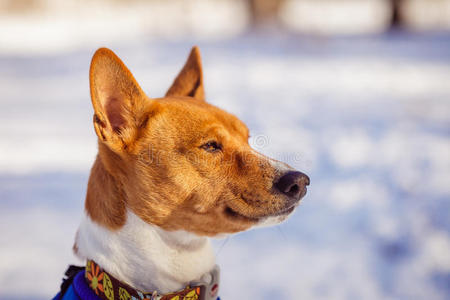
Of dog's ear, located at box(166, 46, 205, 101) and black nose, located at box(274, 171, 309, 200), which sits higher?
dog's ear, located at box(166, 46, 205, 101)

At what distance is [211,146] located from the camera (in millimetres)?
1979

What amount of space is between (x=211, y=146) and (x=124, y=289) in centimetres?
77

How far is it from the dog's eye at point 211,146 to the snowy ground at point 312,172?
1783mm

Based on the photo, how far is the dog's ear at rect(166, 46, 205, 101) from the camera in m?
2.45

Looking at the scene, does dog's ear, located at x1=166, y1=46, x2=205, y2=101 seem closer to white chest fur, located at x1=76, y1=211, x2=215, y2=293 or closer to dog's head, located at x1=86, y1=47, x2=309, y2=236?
dog's head, located at x1=86, y1=47, x2=309, y2=236

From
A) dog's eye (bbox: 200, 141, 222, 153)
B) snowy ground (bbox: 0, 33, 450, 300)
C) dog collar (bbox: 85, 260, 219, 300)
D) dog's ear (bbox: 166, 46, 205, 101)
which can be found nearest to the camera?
dog collar (bbox: 85, 260, 219, 300)

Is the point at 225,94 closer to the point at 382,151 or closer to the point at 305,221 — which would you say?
the point at 382,151

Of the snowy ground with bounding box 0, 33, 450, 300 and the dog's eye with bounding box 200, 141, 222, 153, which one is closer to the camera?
the dog's eye with bounding box 200, 141, 222, 153

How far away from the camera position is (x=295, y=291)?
3.29 metres

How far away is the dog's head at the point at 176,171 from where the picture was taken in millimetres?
1848

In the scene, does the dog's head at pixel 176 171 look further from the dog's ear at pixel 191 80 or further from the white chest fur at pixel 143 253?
the dog's ear at pixel 191 80

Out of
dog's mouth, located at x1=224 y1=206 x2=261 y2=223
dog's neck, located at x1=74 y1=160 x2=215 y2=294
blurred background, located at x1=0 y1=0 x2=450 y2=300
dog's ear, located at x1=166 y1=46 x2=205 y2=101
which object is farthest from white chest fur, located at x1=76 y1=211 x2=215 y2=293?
dog's ear, located at x1=166 y1=46 x2=205 y2=101

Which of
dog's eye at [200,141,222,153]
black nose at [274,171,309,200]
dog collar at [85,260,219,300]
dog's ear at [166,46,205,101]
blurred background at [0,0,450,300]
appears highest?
dog's ear at [166,46,205,101]

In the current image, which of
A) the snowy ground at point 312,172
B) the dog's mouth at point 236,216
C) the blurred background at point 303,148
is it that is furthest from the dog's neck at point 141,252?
the snowy ground at point 312,172
